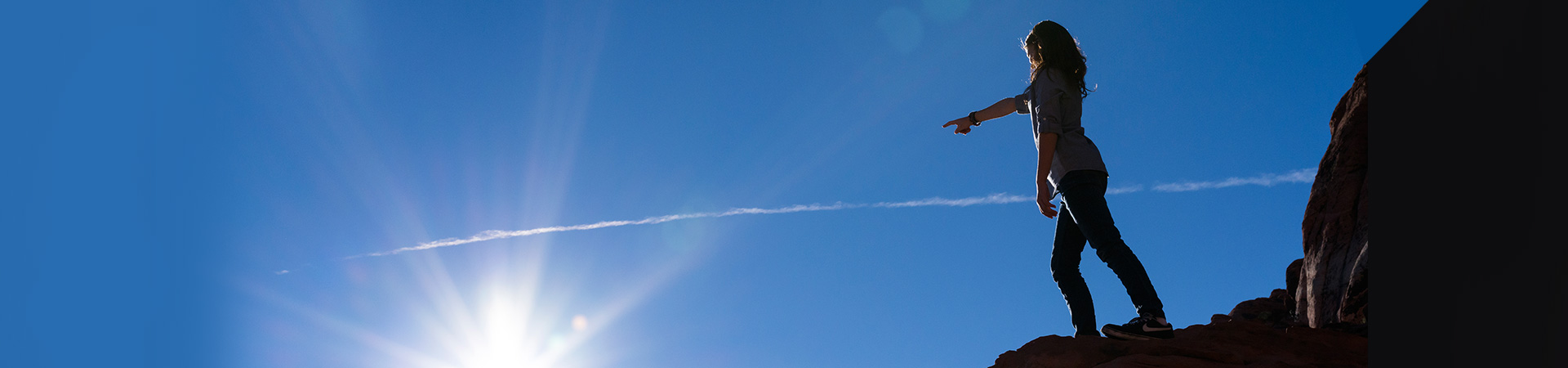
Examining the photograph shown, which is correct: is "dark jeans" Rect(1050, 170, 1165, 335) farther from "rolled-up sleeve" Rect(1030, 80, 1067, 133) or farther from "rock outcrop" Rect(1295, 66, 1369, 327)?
"rock outcrop" Rect(1295, 66, 1369, 327)

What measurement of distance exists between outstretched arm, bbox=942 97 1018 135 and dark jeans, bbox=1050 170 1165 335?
0.88m

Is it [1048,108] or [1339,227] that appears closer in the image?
[1048,108]

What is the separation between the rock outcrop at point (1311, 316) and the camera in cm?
514

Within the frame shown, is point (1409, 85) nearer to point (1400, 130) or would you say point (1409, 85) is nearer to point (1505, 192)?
point (1400, 130)

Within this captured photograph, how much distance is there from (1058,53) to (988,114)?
731mm

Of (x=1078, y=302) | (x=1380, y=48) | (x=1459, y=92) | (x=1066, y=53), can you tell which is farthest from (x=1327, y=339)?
(x=1459, y=92)

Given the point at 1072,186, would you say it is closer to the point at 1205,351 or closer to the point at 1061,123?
the point at 1061,123

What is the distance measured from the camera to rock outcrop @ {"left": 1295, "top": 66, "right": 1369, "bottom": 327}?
6.79 m

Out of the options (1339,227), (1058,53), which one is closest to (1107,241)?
(1058,53)

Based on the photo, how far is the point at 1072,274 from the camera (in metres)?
5.82

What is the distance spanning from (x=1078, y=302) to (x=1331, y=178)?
384cm

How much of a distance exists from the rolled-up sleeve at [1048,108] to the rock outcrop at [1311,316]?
1.27 meters

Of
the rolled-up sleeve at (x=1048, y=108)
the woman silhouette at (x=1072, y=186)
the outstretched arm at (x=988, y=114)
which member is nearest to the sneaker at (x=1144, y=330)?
the woman silhouette at (x=1072, y=186)

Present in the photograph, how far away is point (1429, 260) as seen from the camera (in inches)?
128
